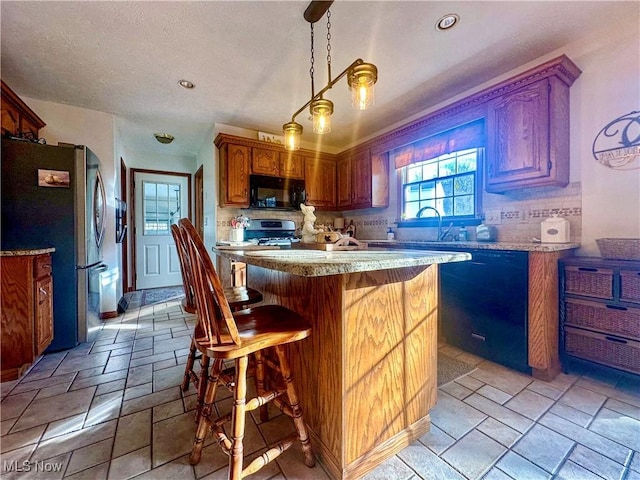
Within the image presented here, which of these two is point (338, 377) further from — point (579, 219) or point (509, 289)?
point (579, 219)

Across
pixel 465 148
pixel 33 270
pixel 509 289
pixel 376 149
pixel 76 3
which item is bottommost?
pixel 509 289

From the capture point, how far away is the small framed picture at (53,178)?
2.28 m

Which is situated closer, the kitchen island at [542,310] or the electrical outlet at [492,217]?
the kitchen island at [542,310]

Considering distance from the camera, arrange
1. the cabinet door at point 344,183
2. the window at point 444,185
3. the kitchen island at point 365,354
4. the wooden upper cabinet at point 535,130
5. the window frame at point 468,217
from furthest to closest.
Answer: the cabinet door at point 344,183 < the window at point 444,185 < the window frame at point 468,217 < the wooden upper cabinet at point 535,130 < the kitchen island at point 365,354

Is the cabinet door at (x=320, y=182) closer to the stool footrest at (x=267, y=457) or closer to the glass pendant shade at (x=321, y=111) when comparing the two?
the glass pendant shade at (x=321, y=111)

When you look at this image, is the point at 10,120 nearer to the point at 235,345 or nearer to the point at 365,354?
the point at 235,345

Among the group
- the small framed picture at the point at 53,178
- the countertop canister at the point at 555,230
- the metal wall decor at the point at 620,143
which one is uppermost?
the metal wall decor at the point at 620,143

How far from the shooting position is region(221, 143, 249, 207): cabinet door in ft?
11.8

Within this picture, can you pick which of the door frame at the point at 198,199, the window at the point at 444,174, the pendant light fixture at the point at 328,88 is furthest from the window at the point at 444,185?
the door frame at the point at 198,199

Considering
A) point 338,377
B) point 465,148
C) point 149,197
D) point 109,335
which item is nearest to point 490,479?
point 338,377

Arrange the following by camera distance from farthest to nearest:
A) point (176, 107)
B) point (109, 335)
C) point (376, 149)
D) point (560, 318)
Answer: point (376, 149)
point (176, 107)
point (109, 335)
point (560, 318)

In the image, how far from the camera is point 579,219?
219 centimetres

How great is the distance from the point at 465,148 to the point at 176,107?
327 centimetres

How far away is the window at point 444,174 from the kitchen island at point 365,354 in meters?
2.02
